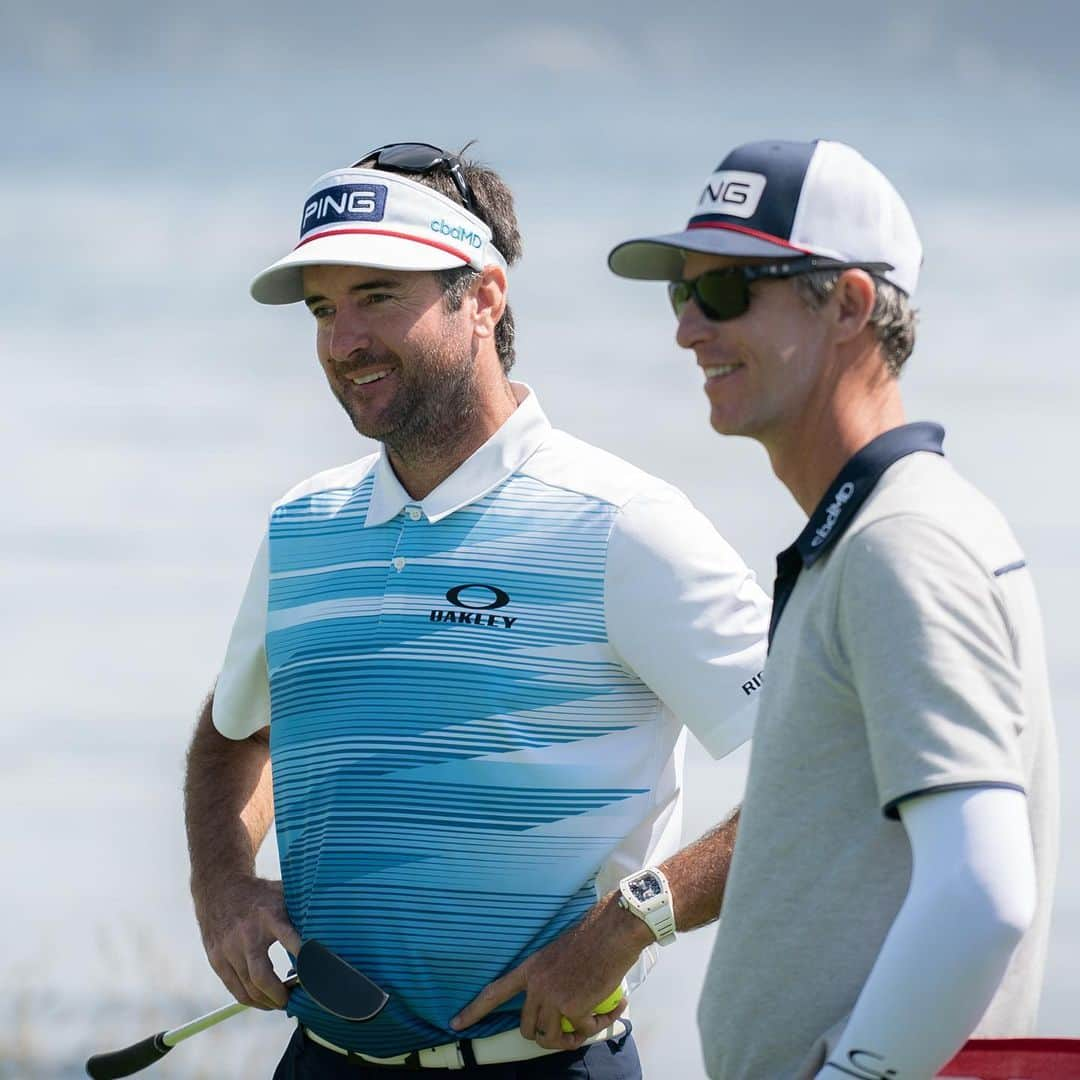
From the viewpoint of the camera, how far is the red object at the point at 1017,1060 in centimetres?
219

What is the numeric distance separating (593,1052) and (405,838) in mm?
544

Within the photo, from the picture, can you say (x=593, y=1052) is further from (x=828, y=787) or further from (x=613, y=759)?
(x=828, y=787)

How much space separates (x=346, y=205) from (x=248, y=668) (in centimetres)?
100

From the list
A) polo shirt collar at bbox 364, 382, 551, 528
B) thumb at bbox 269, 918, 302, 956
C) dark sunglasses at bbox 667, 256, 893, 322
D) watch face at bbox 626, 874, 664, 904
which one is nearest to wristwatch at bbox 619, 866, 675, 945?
watch face at bbox 626, 874, 664, 904

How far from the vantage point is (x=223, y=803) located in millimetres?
4125

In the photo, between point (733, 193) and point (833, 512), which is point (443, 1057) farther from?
point (733, 193)

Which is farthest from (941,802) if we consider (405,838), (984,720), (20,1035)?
(20,1035)

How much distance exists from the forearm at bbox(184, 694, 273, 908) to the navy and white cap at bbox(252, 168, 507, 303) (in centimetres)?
100

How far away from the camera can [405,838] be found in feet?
11.5

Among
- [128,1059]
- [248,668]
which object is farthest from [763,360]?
[128,1059]

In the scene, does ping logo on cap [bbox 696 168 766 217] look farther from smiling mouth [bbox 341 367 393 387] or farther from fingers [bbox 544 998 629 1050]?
fingers [bbox 544 998 629 1050]

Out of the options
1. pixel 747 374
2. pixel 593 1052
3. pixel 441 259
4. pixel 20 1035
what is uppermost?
pixel 441 259

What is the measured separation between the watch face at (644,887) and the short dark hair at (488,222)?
125 cm

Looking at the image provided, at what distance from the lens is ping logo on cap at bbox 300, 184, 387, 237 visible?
393 centimetres
